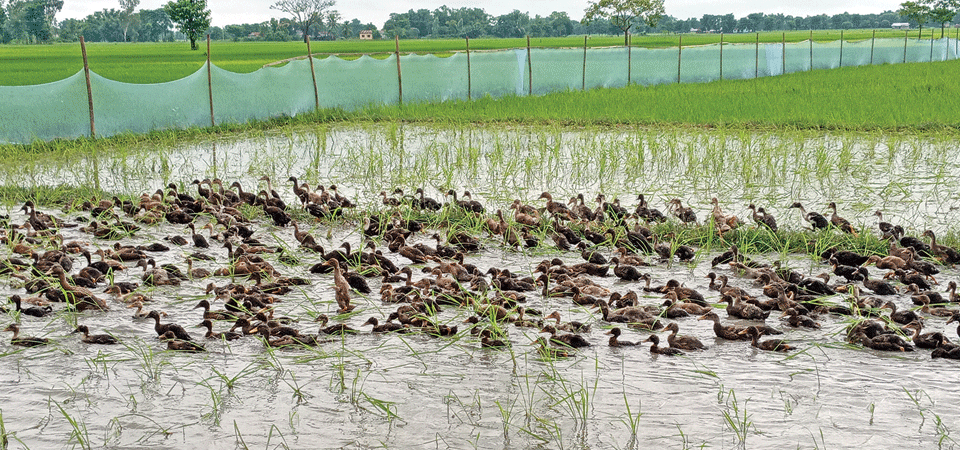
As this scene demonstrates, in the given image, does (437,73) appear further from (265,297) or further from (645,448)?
(645,448)

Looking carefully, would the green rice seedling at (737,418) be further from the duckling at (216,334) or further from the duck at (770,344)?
the duckling at (216,334)

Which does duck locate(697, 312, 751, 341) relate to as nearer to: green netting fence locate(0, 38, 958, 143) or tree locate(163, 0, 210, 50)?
green netting fence locate(0, 38, 958, 143)

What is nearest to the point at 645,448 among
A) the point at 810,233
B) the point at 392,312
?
the point at 392,312

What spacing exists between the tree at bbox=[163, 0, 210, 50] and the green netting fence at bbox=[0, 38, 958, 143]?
52515 millimetres

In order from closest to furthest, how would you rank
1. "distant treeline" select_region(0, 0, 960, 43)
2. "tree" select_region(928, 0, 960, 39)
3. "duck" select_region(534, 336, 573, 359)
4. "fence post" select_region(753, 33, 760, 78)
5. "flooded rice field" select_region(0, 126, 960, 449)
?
1. "flooded rice field" select_region(0, 126, 960, 449)
2. "duck" select_region(534, 336, 573, 359)
3. "fence post" select_region(753, 33, 760, 78)
4. "tree" select_region(928, 0, 960, 39)
5. "distant treeline" select_region(0, 0, 960, 43)

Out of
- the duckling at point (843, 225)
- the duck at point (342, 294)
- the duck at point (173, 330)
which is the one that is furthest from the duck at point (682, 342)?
the duckling at point (843, 225)

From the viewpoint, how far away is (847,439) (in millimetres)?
4262

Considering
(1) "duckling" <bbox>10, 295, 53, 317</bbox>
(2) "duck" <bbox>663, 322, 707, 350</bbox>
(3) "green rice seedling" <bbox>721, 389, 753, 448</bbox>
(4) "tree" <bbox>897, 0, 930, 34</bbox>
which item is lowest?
(3) "green rice seedling" <bbox>721, 389, 753, 448</bbox>

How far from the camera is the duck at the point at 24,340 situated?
5535 millimetres

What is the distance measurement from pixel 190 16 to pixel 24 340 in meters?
72.0

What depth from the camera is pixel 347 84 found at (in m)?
20.0

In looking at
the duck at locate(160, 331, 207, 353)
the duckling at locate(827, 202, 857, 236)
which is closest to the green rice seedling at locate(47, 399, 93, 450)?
the duck at locate(160, 331, 207, 353)

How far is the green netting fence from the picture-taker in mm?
14758

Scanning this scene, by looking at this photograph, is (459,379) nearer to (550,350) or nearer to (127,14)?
(550,350)
